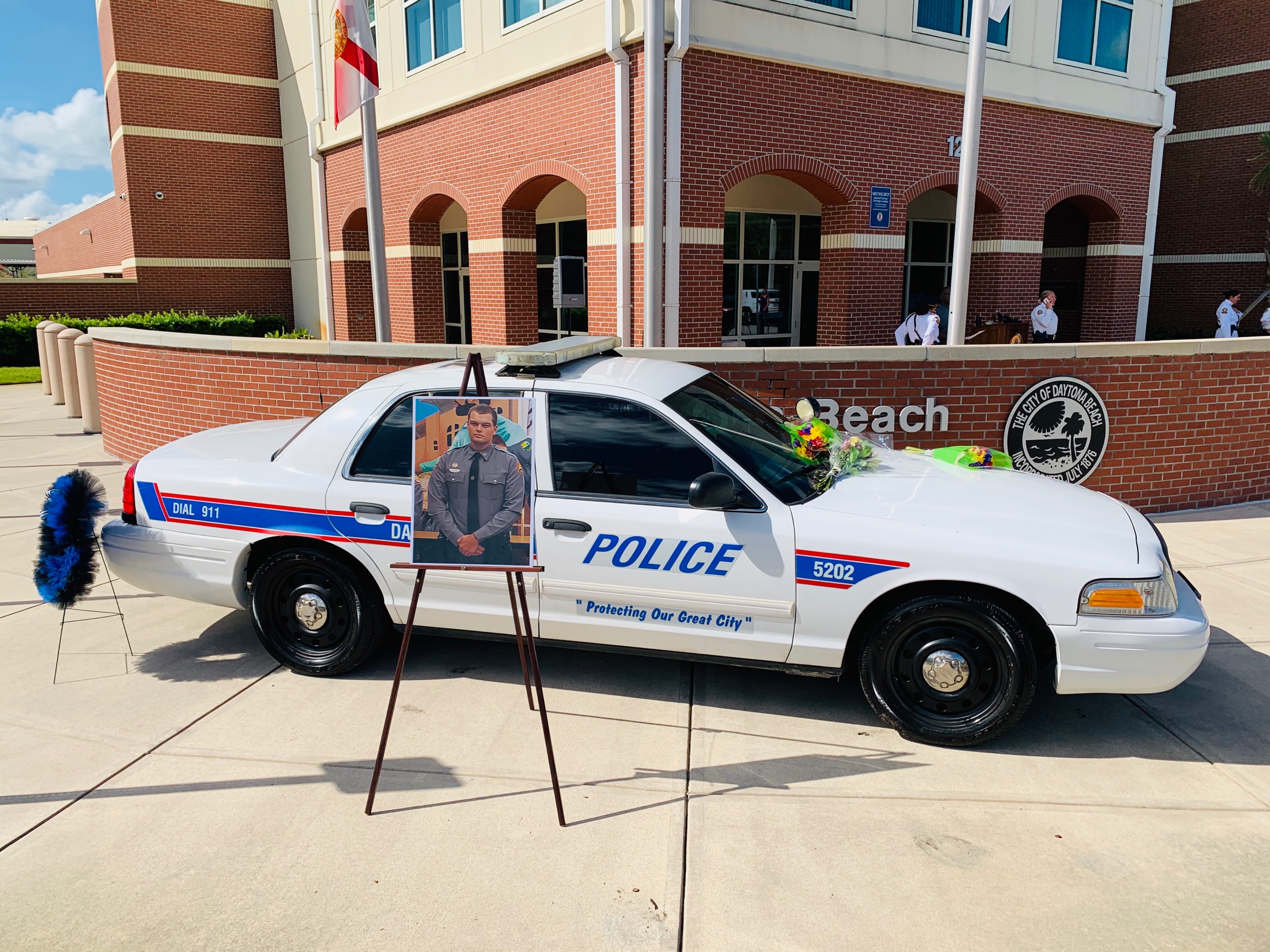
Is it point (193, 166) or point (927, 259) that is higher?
point (193, 166)

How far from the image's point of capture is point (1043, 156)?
1495 centimetres

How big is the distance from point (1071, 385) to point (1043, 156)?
8.40 metres

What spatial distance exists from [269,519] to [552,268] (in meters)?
13.1

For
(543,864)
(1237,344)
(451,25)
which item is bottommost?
(543,864)

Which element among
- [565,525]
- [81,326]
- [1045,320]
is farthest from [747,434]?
[81,326]

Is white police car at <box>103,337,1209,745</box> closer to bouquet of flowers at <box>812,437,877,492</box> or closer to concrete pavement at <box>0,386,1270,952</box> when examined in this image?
bouquet of flowers at <box>812,437,877,492</box>

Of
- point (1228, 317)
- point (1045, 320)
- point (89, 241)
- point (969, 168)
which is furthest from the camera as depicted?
point (89, 241)

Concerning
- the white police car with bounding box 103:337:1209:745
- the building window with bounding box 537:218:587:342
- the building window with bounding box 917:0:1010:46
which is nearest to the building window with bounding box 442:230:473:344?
the building window with bounding box 537:218:587:342

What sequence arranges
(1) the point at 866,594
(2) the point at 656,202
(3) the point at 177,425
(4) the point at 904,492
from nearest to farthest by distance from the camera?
(1) the point at 866,594 → (4) the point at 904,492 → (3) the point at 177,425 → (2) the point at 656,202

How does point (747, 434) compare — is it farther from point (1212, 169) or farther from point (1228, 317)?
point (1212, 169)

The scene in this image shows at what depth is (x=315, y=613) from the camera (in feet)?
17.1

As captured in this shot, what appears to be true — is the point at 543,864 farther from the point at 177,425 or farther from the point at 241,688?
the point at 177,425

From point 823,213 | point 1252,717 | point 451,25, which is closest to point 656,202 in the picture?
point 823,213

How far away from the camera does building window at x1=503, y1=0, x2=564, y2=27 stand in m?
12.6
